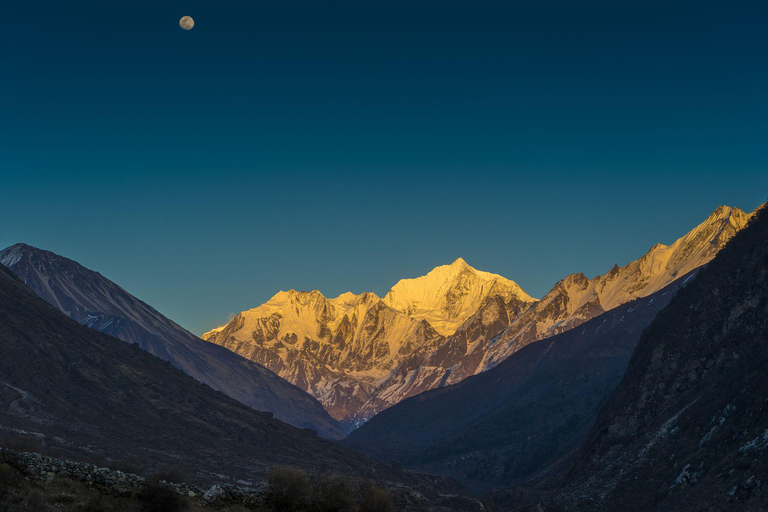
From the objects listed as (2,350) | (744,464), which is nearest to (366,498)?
(744,464)

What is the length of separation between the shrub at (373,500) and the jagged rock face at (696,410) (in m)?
28.0

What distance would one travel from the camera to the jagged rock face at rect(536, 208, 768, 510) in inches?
2255

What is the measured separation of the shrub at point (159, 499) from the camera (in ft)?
93.1

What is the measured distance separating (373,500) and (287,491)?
21.9 ft

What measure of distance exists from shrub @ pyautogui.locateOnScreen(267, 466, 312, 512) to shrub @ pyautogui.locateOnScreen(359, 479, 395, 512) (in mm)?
4321

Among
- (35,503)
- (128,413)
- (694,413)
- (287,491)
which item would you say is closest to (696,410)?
(694,413)

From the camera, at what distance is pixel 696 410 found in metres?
74.2

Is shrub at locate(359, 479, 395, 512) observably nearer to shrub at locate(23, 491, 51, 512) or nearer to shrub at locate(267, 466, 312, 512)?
shrub at locate(267, 466, 312, 512)

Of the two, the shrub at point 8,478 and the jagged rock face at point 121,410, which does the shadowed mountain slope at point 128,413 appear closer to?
the jagged rock face at point 121,410

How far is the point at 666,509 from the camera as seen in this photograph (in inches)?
2411

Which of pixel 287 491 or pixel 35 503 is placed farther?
pixel 287 491

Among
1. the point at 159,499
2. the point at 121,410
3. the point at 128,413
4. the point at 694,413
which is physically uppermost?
the point at 694,413

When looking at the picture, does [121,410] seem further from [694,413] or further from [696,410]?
[696,410]

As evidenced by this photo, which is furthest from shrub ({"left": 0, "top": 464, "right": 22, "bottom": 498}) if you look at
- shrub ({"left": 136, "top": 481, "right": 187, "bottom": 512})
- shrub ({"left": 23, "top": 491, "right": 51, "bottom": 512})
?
shrub ({"left": 136, "top": 481, "right": 187, "bottom": 512})
